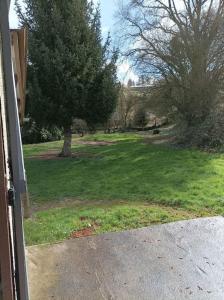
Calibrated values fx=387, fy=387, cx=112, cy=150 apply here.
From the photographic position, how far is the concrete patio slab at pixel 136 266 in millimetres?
3250

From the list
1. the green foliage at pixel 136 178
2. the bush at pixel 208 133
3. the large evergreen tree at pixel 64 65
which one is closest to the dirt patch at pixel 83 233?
the green foliage at pixel 136 178

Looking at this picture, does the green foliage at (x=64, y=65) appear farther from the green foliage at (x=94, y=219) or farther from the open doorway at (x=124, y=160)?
the green foliage at (x=94, y=219)

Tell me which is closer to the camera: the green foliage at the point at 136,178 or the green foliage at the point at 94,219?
the green foliage at the point at 94,219

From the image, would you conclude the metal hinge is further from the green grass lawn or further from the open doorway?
the green grass lawn

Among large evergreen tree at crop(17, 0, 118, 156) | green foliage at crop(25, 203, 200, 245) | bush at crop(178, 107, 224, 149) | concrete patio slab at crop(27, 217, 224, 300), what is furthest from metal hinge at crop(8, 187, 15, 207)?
bush at crop(178, 107, 224, 149)

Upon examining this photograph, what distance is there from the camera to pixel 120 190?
7.39 metres

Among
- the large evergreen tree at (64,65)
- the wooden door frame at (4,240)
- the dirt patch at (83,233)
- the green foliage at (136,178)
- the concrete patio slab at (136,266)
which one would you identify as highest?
the large evergreen tree at (64,65)

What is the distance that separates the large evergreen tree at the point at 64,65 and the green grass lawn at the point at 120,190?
5.21 feet

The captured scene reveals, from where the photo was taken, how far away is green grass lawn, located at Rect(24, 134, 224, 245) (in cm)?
529

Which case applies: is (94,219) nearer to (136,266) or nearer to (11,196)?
(136,266)

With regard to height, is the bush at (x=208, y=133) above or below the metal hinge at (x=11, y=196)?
below

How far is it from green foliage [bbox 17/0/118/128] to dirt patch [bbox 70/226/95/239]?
714 cm

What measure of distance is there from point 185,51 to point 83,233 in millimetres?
12221

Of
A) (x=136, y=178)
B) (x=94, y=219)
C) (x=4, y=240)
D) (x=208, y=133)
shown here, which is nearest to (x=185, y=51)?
(x=208, y=133)
